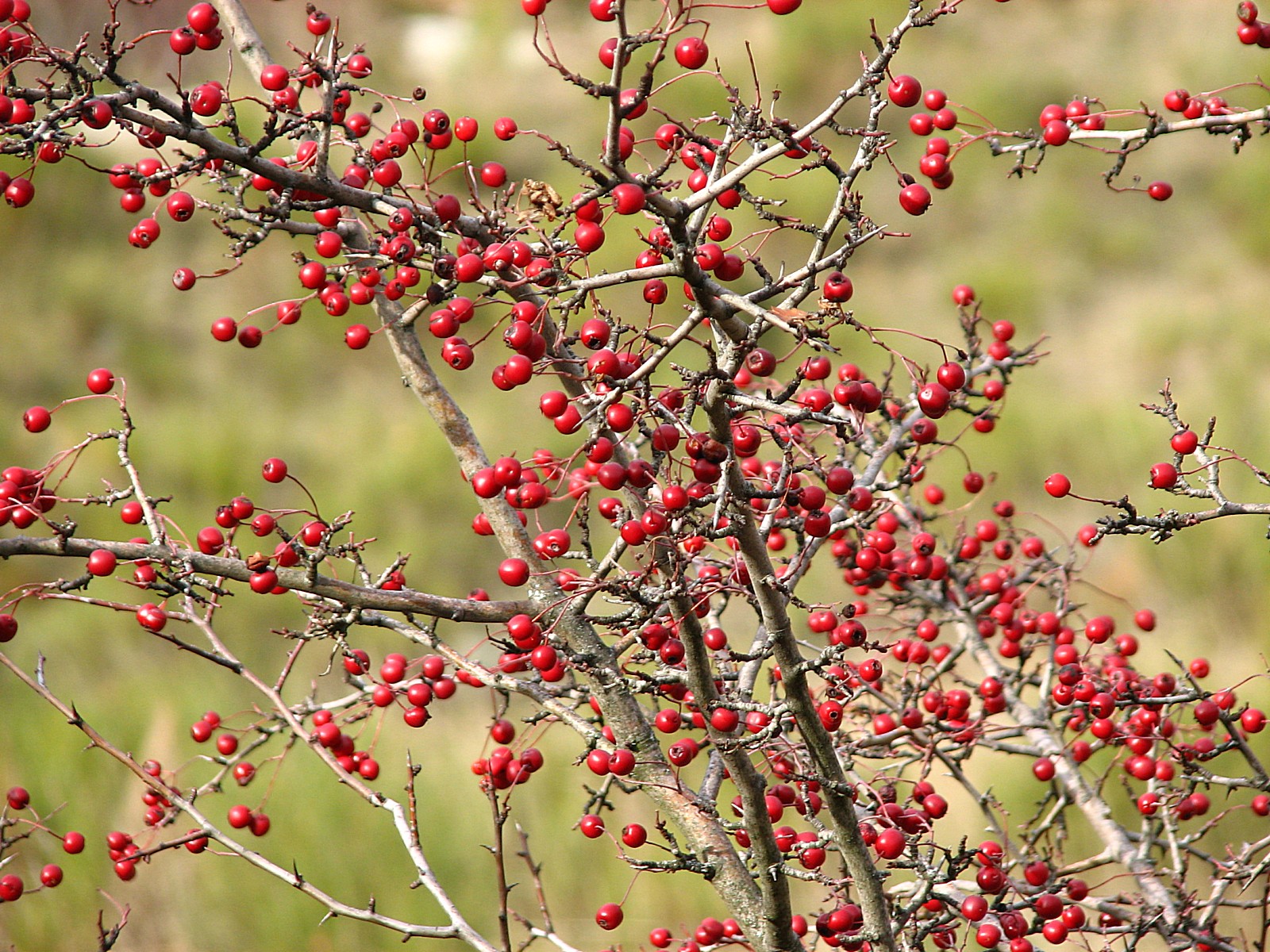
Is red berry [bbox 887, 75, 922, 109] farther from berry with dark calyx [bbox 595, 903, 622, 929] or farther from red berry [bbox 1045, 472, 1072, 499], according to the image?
berry with dark calyx [bbox 595, 903, 622, 929]

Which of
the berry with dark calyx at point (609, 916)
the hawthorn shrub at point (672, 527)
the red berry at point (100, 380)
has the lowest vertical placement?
the berry with dark calyx at point (609, 916)

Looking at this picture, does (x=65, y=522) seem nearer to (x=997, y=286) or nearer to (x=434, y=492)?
(x=434, y=492)

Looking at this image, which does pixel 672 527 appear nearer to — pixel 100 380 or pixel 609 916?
pixel 609 916

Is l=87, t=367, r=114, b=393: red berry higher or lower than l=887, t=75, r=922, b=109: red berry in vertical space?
higher

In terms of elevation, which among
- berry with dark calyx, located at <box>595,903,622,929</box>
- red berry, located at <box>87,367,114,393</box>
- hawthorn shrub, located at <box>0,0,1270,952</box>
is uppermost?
red berry, located at <box>87,367,114,393</box>

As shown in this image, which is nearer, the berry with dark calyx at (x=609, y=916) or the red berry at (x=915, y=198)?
the red berry at (x=915, y=198)

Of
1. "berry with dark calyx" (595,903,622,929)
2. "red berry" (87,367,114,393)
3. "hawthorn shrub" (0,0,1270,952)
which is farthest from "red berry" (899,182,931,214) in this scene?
"red berry" (87,367,114,393)

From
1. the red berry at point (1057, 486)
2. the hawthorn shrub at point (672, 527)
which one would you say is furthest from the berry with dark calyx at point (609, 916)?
the red berry at point (1057, 486)

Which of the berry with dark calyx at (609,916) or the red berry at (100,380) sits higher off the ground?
the red berry at (100,380)

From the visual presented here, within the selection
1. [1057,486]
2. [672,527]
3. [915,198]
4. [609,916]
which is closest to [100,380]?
[672,527]

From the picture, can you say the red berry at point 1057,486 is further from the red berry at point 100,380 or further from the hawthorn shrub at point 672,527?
the red berry at point 100,380

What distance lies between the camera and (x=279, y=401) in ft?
29.7

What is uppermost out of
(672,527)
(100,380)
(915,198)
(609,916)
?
(100,380)

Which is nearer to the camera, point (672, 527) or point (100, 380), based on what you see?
point (672, 527)
